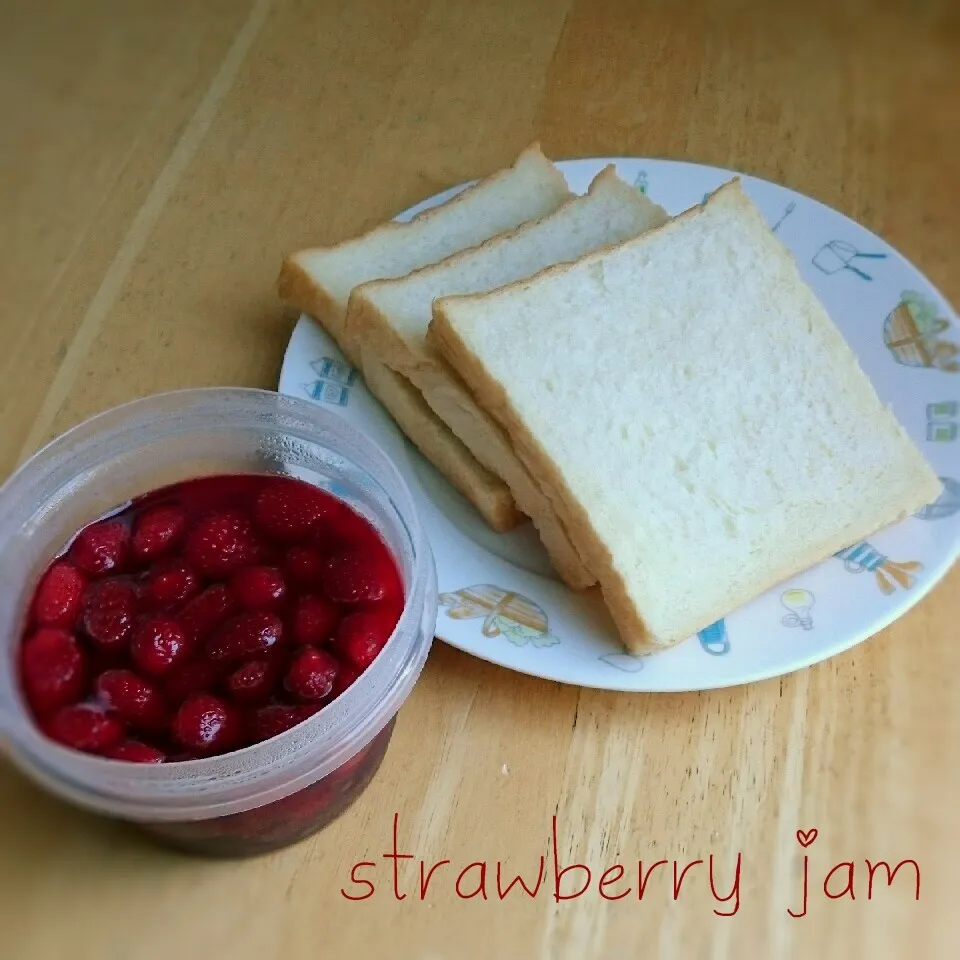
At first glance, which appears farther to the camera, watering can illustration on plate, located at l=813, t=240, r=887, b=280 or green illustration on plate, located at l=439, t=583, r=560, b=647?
watering can illustration on plate, located at l=813, t=240, r=887, b=280

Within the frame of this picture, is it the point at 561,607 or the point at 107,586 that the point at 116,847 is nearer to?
the point at 107,586

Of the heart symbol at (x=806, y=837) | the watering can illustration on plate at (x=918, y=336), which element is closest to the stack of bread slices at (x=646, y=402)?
the watering can illustration on plate at (x=918, y=336)

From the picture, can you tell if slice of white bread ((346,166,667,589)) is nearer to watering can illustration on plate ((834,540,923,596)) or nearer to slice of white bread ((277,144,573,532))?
slice of white bread ((277,144,573,532))

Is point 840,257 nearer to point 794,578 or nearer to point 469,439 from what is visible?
point 794,578

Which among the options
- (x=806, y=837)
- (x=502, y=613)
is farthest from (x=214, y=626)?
(x=806, y=837)

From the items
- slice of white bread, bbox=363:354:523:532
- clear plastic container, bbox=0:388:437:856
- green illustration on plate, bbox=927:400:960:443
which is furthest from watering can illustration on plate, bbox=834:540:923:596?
clear plastic container, bbox=0:388:437:856

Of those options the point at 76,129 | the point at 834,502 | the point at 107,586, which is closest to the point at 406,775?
the point at 107,586

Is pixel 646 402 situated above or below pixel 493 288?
below

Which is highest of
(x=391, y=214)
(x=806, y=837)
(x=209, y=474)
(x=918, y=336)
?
(x=209, y=474)

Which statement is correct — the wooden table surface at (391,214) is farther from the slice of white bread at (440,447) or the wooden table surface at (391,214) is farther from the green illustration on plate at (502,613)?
the slice of white bread at (440,447)
